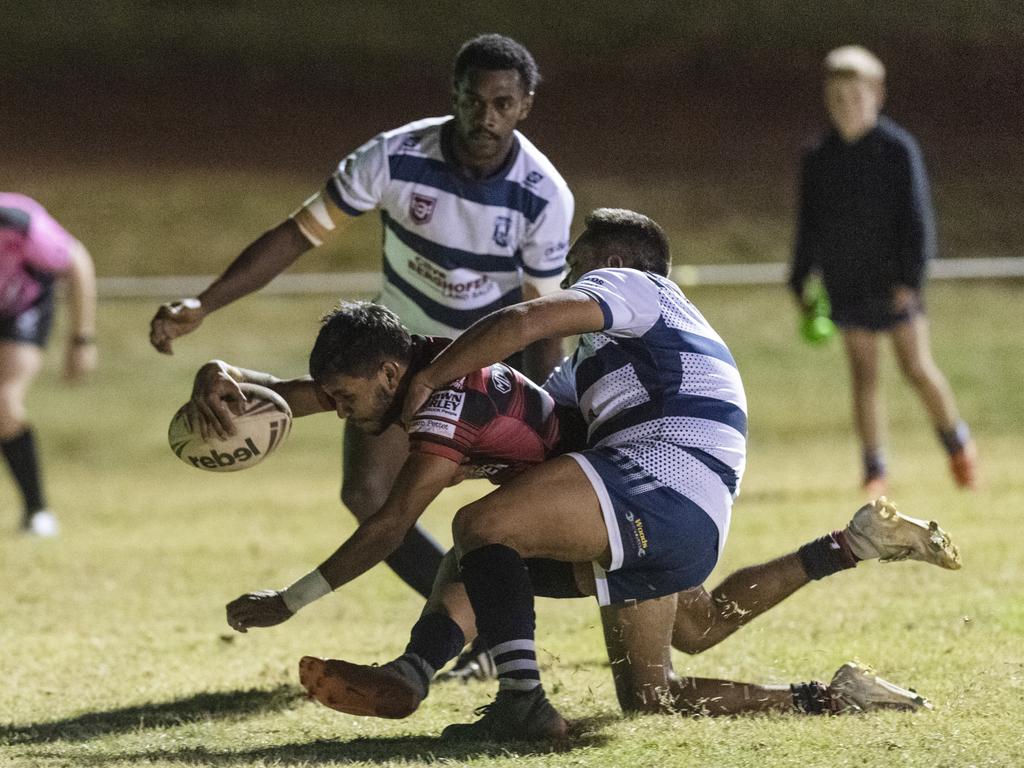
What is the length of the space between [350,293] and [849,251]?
6.91 meters

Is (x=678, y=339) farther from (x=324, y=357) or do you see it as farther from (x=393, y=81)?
(x=393, y=81)

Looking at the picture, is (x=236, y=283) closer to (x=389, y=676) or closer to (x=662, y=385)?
(x=662, y=385)

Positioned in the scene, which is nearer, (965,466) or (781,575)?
(781,575)

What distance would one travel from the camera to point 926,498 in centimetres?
898

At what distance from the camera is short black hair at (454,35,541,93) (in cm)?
521

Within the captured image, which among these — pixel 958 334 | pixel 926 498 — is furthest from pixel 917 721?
pixel 958 334

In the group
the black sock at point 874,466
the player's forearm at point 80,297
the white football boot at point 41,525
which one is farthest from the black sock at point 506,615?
the player's forearm at point 80,297

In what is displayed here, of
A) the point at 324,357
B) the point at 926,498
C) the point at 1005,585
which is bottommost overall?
the point at 926,498

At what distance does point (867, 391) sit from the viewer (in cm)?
936

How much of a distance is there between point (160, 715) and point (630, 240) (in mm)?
1989

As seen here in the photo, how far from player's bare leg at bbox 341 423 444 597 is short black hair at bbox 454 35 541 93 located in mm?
1213

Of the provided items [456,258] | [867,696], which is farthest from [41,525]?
[867,696]

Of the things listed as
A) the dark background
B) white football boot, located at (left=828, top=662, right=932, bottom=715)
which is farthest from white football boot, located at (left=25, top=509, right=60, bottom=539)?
the dark background

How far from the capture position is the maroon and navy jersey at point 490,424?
4203mm
